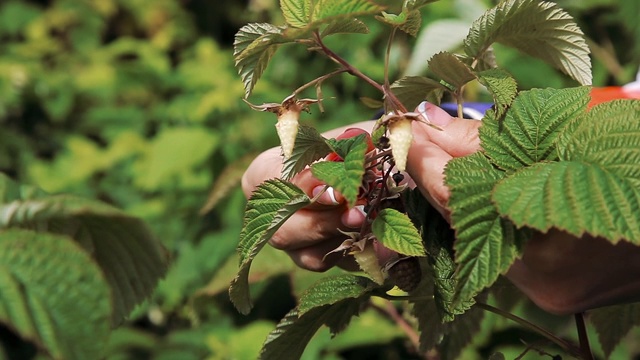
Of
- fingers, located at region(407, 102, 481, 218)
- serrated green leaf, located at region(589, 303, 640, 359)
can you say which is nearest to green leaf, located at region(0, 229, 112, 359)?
fingers, located at region(407, 102, 481, 218)

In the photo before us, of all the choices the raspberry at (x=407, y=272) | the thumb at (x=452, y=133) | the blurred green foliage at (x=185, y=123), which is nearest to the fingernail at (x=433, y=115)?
the thumb at (x=452, y=133)

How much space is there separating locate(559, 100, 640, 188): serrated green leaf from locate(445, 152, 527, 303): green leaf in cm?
6

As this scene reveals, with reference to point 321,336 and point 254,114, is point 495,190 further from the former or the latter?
point 254,114

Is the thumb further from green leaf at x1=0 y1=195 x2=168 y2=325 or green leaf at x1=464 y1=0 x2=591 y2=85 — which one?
green leaf at x1=0 y1=195 x2=168 y2=325

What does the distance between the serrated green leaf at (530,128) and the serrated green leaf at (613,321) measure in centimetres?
30

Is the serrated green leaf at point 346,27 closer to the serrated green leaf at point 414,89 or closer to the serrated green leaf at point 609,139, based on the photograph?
the serrated green leaf at point 414,89

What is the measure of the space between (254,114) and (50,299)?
1568mm

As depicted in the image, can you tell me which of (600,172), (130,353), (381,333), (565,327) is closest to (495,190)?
(600,172)

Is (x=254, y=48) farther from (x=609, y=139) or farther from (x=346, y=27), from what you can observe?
(x=609, y=139)

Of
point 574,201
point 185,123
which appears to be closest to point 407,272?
point 574,201

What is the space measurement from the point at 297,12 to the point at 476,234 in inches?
8.1

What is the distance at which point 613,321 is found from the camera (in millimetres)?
933

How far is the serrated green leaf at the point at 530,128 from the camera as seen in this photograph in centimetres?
68

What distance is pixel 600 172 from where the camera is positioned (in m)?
0.62
